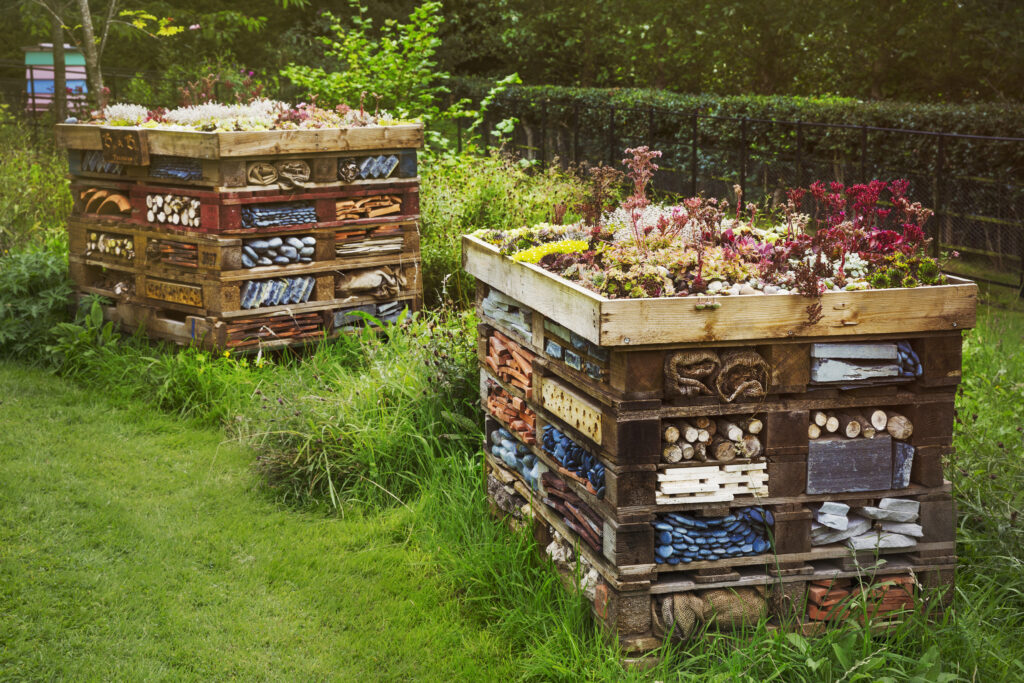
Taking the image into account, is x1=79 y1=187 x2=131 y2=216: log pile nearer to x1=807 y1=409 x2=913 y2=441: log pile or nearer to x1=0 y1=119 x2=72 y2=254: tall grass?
x1=0 y1=119 x2=72 y2=254: tall grass

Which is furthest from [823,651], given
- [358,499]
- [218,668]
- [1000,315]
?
[1000,315]

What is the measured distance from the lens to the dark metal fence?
942 cm

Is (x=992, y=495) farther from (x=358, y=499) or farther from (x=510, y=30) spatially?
(x=510, y=30)

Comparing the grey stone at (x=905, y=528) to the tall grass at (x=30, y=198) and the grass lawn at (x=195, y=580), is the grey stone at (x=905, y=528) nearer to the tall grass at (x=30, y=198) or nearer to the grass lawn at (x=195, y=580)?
the grass lawn at (x=195, y=580)

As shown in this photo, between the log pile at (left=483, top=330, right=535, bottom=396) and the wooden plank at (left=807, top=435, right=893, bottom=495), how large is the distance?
107 cm

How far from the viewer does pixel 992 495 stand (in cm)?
380

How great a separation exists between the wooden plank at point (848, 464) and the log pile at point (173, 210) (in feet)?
14.4

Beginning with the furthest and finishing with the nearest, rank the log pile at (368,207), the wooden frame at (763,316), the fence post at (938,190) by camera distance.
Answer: the fence post at (938,190), the log pile at (368,207), the wooden frame at (763,316)

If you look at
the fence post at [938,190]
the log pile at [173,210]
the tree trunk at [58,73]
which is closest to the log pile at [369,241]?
the log pile at [173,210]

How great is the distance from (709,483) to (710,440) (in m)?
0.13

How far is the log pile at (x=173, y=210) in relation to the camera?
6.25 m

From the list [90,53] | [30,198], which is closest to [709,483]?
[30,198]

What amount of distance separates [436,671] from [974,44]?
16.8 m

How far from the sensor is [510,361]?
3980 millimetres
